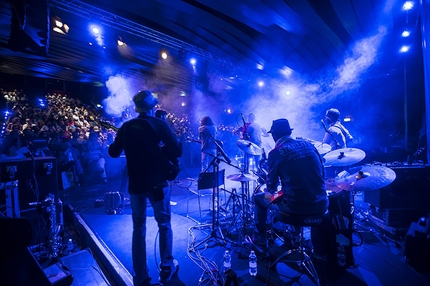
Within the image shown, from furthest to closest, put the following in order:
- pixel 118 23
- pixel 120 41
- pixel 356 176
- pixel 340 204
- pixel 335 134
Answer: pixel 120 41 → pixel 118 23 → pixel 335 134 → pixel 340 204 → pixel 356 176

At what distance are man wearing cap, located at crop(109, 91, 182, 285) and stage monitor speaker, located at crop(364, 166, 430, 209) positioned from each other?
13.1ft

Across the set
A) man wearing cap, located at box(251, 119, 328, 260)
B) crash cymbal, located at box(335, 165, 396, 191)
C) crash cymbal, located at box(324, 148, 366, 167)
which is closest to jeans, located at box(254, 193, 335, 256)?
man wearing cap, located at box(251, 119, 328, 260)

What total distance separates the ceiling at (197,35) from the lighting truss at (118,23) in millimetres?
26

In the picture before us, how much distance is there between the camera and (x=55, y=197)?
393 centimetres

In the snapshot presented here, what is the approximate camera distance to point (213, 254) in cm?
318

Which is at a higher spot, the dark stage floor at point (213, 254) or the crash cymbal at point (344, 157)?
the crash cymbal at point (344, 157)

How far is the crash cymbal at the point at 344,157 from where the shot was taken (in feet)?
10.4

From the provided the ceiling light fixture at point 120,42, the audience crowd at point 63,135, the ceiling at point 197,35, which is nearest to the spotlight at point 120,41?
the ceiling light fixture at point 120,42

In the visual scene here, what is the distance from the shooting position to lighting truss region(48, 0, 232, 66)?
4949mm

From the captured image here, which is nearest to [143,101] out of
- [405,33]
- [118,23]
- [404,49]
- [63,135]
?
[118,23]

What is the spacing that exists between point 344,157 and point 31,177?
17.6ft

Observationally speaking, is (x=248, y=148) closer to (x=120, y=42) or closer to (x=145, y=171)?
(x=145, y=171)

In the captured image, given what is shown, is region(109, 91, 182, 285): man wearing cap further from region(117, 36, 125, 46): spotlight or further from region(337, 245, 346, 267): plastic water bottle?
region(117, 36, 125, 46): spotlight

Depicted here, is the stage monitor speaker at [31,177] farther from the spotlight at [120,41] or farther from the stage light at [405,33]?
the stage light at [405,33]
